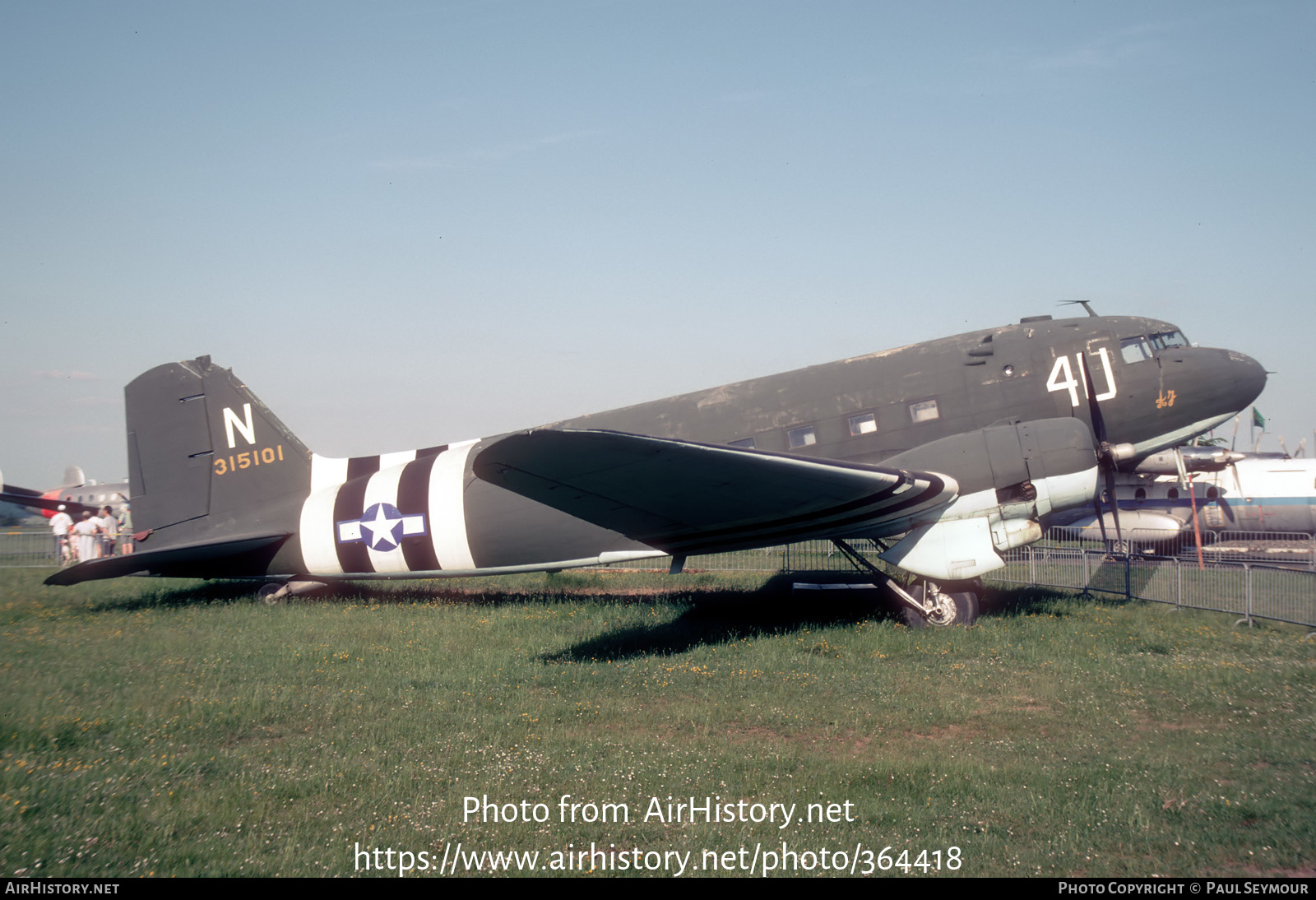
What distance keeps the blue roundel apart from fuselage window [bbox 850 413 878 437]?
8190 millimetres

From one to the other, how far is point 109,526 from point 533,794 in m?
33.8

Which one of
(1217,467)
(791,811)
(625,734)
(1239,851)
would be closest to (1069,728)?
(1239,851)

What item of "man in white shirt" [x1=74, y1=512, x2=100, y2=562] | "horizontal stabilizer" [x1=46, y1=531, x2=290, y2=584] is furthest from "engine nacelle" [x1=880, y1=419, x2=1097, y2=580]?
"man in white shirt" [x1=74, y1=512, x2=100, y2=562]

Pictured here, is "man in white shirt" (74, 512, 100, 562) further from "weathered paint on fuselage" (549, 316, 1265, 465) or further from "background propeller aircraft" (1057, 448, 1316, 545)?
"background propeller aircraft" (1057, 448, 1316, 545)

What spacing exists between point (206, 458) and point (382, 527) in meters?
4.06

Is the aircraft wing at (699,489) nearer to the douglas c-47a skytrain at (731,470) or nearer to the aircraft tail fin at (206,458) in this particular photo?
the douglas c-47a skytrain at (731,470)

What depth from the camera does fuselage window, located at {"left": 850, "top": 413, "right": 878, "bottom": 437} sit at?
13.5m

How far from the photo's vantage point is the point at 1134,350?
1340cm

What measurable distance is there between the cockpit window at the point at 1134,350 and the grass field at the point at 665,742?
4320mm

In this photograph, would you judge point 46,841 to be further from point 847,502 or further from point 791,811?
point 847,502

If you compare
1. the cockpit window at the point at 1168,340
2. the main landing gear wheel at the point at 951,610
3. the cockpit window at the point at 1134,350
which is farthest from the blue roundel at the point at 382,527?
the cockpit window at the point at 1168,340

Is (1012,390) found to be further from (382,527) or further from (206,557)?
(206,557)

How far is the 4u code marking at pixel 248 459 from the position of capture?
1617cm

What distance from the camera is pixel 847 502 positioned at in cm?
1184
